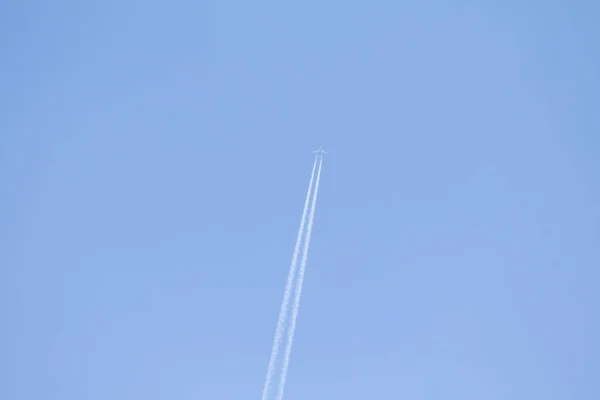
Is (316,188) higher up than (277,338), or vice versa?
(316,188)

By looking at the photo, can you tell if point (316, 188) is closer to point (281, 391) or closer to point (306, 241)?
point (306, 241)

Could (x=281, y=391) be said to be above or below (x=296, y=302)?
below

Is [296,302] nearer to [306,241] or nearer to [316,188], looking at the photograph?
[306,241]

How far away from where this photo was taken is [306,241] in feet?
77.2

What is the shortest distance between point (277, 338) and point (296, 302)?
1088 mm

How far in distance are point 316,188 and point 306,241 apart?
147cm

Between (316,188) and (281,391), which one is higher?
(316,188)

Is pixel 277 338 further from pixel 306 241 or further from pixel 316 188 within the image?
pixel 316 188

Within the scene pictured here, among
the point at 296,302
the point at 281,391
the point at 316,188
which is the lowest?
the point at 281,391

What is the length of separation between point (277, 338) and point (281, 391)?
1.42 metres

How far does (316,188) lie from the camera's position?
77.2 feet

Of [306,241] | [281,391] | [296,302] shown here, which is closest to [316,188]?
[306,241]

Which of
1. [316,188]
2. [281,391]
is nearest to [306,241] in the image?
[316,188]

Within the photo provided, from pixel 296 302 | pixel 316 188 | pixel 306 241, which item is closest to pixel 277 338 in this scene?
pixel 296 302
